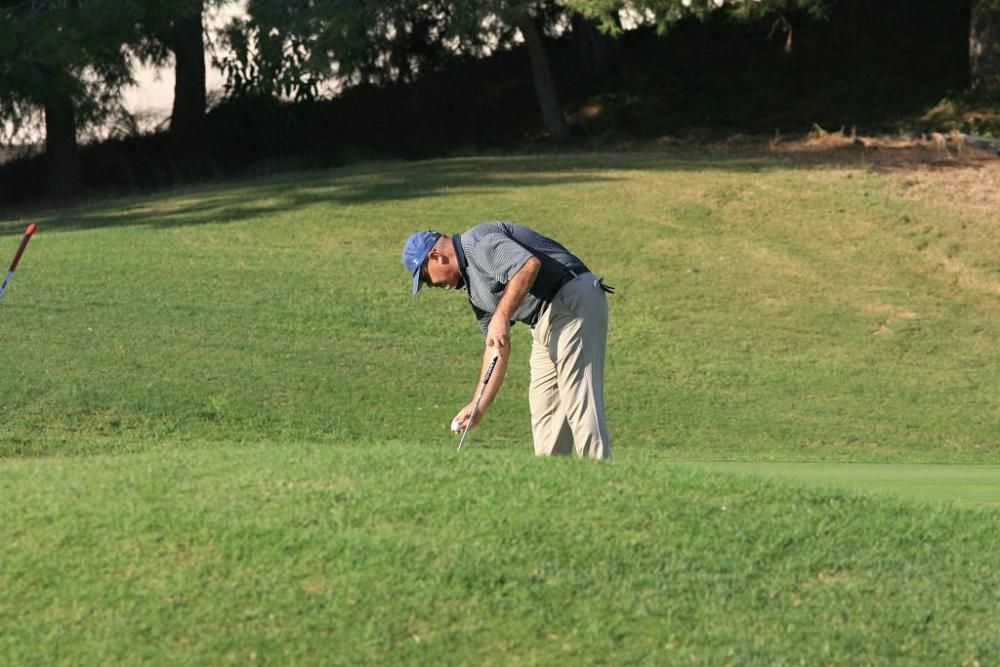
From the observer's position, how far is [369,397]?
1464cm

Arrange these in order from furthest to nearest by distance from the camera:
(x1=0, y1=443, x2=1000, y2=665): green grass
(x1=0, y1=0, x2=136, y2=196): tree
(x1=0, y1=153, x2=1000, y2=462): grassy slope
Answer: (x1=0, y1=0, x2=136, y2=196): tree < (x1=0, y1=153, x2=1000, y2=462): grassy slope < (x1=0, y1=443, x2=1000, y2=665): green grass

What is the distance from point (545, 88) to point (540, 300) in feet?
72.5

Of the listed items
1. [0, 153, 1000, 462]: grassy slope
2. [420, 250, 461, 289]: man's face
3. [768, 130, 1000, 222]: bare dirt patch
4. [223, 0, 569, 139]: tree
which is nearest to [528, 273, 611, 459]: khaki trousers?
[420, 250, 461, 289]: man's face

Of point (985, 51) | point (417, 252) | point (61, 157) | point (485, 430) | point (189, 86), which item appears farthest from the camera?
point (189, 86)

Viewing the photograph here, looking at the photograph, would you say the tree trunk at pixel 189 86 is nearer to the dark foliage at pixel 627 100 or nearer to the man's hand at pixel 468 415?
the dark foliage at pixel 627 100

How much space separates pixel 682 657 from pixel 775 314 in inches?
518

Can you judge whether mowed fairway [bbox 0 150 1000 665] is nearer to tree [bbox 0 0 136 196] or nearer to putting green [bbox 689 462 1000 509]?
putting green [bbox 689 462 1000 509]

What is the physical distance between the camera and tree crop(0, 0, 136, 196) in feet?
78.6

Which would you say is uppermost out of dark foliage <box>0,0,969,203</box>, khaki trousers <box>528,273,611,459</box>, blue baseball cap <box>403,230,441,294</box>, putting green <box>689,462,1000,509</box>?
dark foliage <box>0,0,969,203</box>

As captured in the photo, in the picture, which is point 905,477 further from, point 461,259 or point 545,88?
point 545,88

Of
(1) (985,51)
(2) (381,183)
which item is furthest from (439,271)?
(1) (985,51)

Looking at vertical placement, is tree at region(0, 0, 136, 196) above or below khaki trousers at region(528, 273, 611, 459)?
above

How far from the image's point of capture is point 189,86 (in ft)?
98.7

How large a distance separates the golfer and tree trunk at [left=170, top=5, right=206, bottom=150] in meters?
21.8
